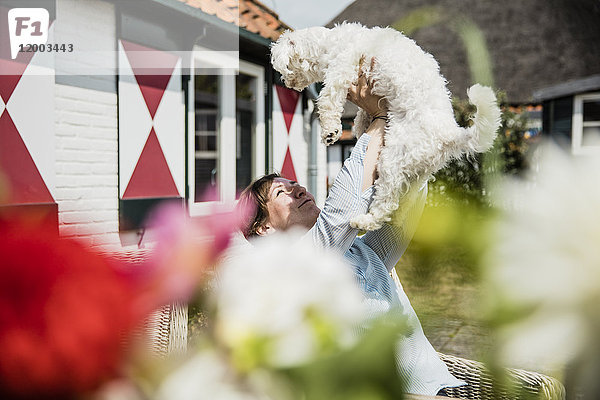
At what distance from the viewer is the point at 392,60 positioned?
118cm

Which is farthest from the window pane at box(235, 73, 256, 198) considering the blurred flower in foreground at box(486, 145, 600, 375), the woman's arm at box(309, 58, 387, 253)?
the blurred flower in foreground at box(486, 145, 600, 375)

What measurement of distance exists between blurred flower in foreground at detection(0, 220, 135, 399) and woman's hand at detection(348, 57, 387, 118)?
1.09 metres

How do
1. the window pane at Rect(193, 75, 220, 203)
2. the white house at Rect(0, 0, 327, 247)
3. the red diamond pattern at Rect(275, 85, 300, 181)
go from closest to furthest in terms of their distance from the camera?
the white house at Rect(0, 0, 327, 247), the window pane at Rect(193, 75, 220, 203), the red diamond pattern at Rect(275, 85, 300, 181)

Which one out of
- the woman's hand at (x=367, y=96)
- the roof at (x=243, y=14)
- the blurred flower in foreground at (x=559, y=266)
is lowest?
the blurred flower in foreground at (x=559, y=266)

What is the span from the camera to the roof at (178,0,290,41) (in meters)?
4.64

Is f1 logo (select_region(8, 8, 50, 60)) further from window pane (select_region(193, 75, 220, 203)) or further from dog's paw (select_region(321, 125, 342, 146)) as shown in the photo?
Result: dog's paw (select_region(321, 125, 342, 146))

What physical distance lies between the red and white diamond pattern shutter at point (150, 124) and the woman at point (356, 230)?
7.38 ft

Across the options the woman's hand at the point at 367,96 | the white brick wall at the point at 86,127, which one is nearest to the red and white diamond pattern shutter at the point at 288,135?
the white brick wall at the point at 86,127

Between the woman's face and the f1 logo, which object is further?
the f1 logo

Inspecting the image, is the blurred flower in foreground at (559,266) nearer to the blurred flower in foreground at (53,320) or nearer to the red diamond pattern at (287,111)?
the blurred flower in foreground at (53,320)

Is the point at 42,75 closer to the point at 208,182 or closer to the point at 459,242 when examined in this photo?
the point at 208,182

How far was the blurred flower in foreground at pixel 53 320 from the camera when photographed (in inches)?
8.3

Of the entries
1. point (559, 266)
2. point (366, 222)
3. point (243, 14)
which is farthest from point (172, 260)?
point (243, 14)

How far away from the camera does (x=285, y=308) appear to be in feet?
0.72
